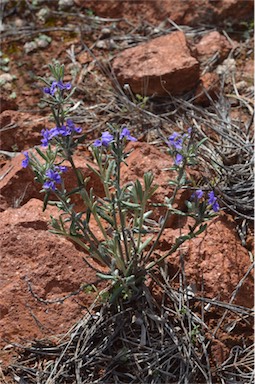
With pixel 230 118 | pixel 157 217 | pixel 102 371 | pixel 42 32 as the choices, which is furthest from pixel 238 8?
pixel 102 371

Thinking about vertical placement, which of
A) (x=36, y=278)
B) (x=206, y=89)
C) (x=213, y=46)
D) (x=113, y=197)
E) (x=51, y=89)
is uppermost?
(x=51, y=89)

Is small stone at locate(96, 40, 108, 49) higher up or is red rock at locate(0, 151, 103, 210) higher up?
small stone at locate(96, 40, 108, 49)

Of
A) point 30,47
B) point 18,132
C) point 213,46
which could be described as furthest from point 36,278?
point 213,46

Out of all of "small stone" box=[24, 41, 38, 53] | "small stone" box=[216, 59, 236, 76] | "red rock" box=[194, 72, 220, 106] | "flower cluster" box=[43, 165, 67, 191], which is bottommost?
"red rock" box=[194, 72, 220, 106]

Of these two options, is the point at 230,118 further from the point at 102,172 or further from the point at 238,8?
the point at 102,172

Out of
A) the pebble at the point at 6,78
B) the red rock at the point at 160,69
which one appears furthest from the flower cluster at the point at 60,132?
the pebble at the point at 6,78

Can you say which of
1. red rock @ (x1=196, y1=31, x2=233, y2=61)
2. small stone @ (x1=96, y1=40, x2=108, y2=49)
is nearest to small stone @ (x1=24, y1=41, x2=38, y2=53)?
small stone @ (x1=96, y1=40, x2=108, y2=49)

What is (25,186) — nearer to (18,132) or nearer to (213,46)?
(18,132)

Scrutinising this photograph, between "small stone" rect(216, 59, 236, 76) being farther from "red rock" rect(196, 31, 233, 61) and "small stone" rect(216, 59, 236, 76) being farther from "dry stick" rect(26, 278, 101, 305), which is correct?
"dry stick" rect(26, 278, 101, 305)
